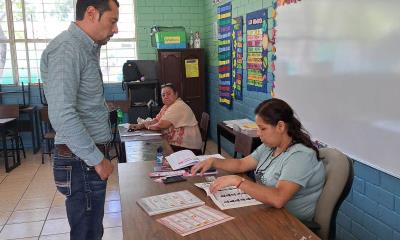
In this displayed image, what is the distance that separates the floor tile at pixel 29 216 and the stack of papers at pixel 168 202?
7.39ft

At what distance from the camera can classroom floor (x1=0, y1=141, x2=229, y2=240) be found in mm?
3217

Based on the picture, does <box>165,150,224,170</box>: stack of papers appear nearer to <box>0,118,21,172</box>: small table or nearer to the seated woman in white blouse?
the seated woman in white blouse

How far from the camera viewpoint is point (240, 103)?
478 cm

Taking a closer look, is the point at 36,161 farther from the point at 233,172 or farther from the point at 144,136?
the point at 233,172

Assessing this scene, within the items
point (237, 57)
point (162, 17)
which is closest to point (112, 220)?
point (237, 57)

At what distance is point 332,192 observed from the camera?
166cm

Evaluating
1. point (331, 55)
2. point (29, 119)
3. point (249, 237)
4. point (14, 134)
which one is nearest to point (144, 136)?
point (331, 55)

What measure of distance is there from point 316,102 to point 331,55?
391mm

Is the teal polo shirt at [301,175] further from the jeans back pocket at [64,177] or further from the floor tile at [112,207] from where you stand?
the floor tile at [112,207]

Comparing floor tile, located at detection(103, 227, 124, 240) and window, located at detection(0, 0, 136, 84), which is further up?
window, located at detection(0, 0, 136, 84)

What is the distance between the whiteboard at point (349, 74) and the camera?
2072 millimetres

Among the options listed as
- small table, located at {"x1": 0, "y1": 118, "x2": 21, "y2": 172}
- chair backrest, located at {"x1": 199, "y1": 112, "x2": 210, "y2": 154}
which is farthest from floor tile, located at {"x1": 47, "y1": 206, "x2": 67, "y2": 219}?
small table, located at {"x1": 0, "y1": 118, "x2": 21, "y2": 172}

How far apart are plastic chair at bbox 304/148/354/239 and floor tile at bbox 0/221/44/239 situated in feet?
8.15

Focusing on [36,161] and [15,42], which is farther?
[15,42]
